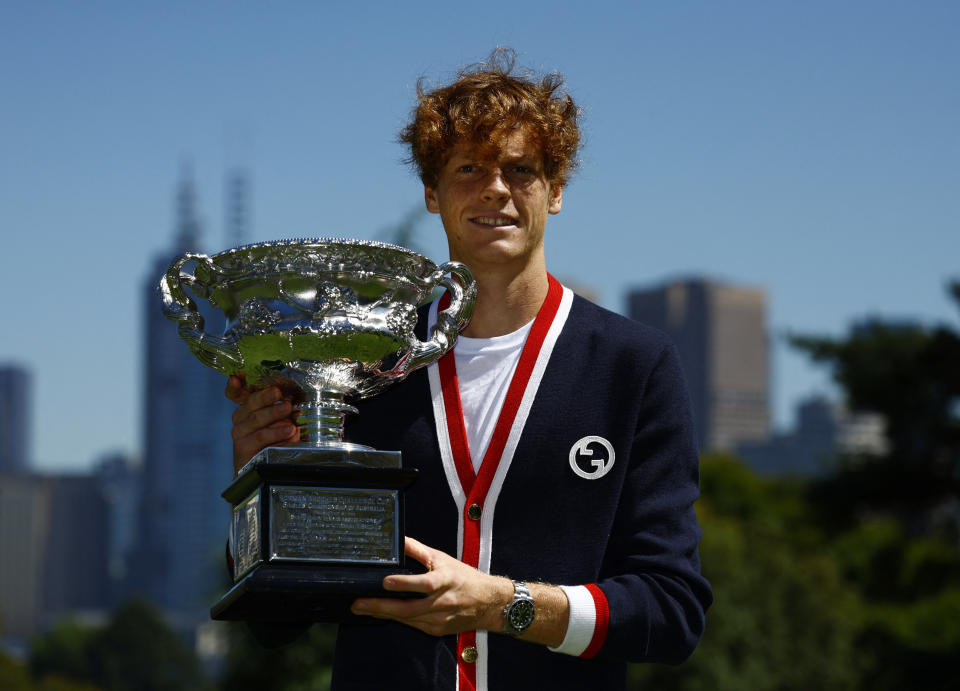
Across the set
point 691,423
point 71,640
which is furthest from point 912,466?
point 71,640

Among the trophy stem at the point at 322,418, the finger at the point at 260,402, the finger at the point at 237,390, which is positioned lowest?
the trophy stem at the point at 322,418

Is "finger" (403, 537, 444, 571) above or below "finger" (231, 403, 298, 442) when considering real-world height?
below

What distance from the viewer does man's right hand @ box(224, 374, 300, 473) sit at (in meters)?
4.36

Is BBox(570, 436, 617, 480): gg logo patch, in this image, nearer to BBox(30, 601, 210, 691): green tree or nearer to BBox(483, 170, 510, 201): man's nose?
BBox(483, 170, 510, 201): man's nose

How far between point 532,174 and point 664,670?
32.5 meters

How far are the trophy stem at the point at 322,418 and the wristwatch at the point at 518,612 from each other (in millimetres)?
633

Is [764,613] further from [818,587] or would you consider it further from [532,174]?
[532,174]

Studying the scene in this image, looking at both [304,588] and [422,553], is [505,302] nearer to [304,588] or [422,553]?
[422,553]

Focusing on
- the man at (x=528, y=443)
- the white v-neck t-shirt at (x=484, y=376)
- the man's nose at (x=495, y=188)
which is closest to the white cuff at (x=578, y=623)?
the man at (x=528, y=443)

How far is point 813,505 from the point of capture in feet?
162

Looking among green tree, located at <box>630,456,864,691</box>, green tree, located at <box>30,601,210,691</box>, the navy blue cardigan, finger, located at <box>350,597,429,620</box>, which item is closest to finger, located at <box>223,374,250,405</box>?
the navy blue cardigan

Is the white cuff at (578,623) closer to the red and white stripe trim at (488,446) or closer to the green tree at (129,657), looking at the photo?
the red and white stripe trim at (488,446)

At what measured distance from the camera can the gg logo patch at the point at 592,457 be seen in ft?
14.2

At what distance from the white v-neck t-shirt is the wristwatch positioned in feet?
1.89
